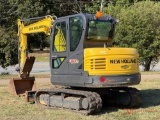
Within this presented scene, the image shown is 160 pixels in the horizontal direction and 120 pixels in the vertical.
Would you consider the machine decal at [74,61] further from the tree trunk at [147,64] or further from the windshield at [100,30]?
the tree trunk at [147,64]

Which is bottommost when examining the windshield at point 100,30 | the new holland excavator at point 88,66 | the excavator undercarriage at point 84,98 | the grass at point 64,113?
the grass at point 64,113

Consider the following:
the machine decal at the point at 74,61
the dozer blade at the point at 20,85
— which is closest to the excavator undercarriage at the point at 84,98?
the machine decal at the point at 74,61

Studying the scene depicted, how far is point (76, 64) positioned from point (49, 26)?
2.26 meters

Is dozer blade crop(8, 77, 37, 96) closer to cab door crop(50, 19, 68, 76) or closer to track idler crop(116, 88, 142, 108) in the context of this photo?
cab door crop(50, 19, 68, 76)

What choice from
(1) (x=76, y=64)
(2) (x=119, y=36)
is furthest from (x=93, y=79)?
(2) (x=119, y=36)

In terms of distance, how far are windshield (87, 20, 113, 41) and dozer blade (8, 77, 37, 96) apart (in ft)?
13.2

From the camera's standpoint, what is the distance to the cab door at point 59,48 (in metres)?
10.8

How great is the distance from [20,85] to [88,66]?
443 centimetres

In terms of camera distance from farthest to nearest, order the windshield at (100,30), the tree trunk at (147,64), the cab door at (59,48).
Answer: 1. the tree trunk at (147,64)
2. the cab door at (59,48)
3. the windshield at (100,30)

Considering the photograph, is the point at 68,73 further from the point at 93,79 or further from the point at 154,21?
the point at 154,21

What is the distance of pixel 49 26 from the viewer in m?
12.1

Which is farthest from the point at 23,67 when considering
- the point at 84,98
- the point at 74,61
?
the point at 84,98

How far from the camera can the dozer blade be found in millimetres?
13539

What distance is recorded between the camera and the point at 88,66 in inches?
399
